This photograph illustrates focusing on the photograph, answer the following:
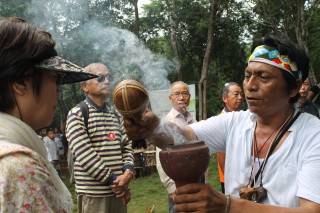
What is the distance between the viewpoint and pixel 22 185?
1.40m

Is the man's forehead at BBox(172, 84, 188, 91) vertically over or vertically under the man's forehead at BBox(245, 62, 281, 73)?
under

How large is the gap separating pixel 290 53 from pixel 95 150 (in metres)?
2.37

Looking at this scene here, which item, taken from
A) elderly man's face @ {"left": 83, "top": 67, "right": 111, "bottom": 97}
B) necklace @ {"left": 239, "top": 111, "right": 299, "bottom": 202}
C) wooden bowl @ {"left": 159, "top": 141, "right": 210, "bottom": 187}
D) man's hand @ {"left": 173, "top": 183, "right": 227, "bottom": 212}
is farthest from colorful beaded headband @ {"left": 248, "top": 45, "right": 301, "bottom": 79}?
elderly man's face @ {"left": 83, "top": 67, "right": 111, "bottom": 97}

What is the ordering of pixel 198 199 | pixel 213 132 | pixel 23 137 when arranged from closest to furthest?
1. pixel 23 137
2. pixel 198 199
3. pixel 213 132

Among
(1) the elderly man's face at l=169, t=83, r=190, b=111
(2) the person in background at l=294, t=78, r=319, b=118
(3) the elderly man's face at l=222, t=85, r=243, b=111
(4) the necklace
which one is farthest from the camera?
(3) the elderly man's face at l=222, t=85, r=243, b=111

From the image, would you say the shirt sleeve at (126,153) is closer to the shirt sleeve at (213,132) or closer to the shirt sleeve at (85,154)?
the shirt sleeve at (85,154)

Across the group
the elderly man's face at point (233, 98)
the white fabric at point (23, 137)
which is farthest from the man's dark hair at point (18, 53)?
the elderly man's face at point (233, 98)

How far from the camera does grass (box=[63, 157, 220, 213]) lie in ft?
26.3

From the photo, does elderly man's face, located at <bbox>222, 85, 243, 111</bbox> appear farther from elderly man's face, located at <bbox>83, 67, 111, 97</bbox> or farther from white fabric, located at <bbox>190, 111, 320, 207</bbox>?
white fabric, located at <bbox>190, 111, 320, 207</bbox>

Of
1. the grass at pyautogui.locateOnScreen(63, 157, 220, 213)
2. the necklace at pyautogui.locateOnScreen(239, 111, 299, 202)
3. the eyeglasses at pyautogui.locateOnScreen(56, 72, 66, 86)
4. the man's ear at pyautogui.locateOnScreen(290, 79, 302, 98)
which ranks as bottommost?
the grass at pyautogui.locateOnScreen(63, 157, 220, 213)

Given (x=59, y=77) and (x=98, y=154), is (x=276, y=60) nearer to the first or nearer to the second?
(x=59, y=77)

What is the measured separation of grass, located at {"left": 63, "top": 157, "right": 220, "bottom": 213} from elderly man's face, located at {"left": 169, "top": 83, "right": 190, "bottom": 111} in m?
3.23

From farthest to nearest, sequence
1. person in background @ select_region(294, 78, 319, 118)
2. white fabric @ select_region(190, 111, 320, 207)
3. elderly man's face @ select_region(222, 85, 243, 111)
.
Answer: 1. elderly man's face @ select_region(222, 85, 243, 111)
2. person in background @ select_region(294, 78, 319, 118)
3. white fabric @ select_region(190, 111, 320, 207)

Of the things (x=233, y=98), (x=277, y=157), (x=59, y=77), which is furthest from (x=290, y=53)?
(x=233, y=98)
